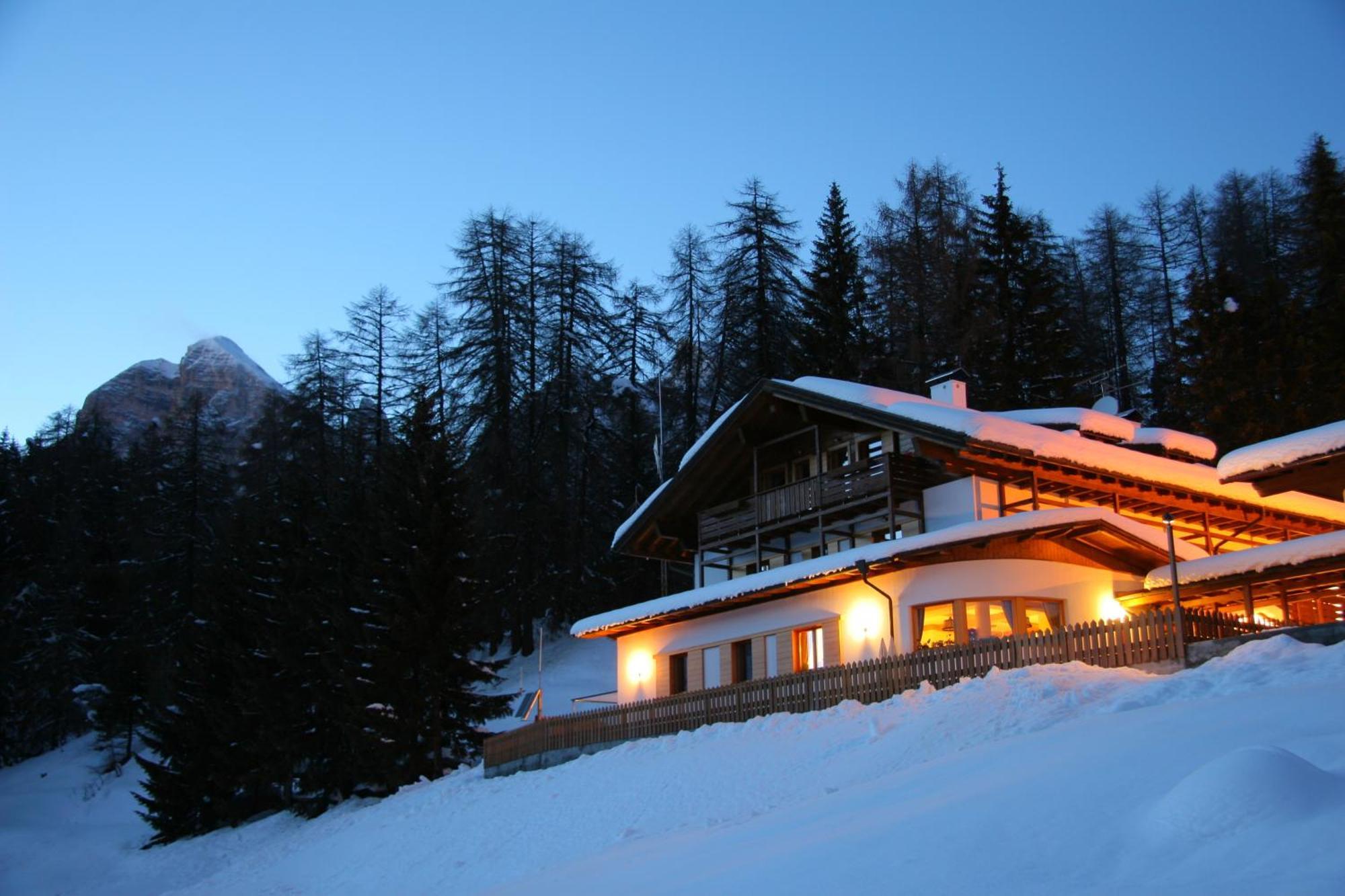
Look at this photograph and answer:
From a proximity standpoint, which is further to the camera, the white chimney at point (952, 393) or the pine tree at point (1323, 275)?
the pine tree at point (1323, 275)

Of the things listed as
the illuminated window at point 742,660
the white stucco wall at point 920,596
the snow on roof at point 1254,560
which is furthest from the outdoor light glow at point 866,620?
the snow on roof at point 1254,560

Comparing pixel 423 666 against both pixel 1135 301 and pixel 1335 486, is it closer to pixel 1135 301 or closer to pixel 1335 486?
pixel 1335 486

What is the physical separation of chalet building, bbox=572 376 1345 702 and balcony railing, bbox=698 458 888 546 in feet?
0.20

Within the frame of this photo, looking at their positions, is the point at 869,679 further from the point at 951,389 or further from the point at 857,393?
the point at 951,389

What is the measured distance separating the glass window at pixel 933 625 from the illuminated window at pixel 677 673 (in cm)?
788

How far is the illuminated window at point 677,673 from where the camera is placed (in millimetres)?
30672

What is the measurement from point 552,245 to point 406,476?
21488 millimetres

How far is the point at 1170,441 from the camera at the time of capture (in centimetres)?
3253

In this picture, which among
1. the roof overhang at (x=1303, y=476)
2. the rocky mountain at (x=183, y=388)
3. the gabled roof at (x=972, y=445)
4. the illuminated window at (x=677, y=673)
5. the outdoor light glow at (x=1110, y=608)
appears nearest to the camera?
the roof overhang at (x=1303, y=476)

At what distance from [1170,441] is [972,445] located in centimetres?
1053

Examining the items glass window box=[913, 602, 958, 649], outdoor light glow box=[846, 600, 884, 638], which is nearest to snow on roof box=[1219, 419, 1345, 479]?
glass window box=[913, 602, 958, 649]

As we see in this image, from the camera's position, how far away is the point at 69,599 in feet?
154

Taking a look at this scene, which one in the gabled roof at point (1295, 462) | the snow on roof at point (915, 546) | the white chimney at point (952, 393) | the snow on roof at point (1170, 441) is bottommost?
the snow on roof at point (915, 546)

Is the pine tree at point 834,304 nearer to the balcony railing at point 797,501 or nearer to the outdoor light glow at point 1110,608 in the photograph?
the balcony railing at point 797,501
